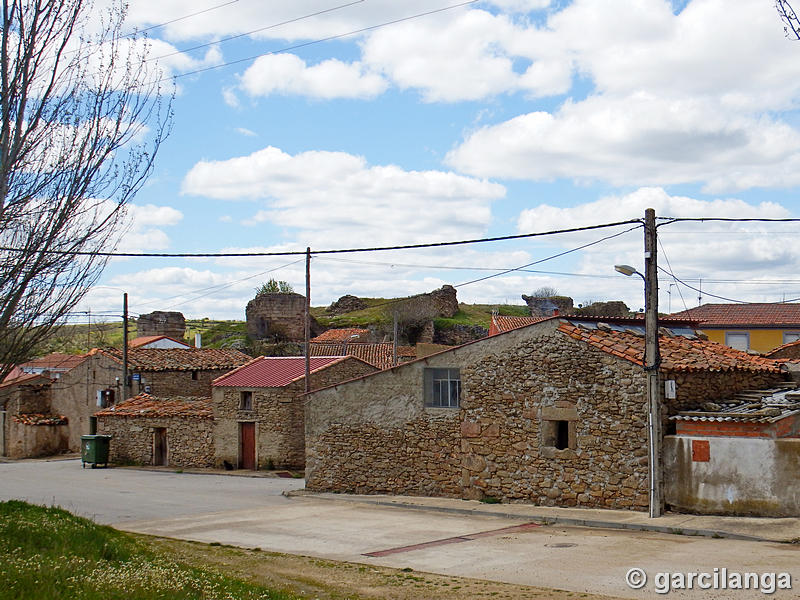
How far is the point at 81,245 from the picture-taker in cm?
988

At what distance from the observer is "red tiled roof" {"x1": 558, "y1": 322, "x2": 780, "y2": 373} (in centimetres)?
1692

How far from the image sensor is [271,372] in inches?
1230

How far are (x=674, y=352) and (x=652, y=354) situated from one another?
2122 millimetres

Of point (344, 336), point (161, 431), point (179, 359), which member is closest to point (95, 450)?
point (161, 431)

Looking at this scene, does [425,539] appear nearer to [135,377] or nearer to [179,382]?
[179,382]

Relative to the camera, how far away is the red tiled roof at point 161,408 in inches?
1257

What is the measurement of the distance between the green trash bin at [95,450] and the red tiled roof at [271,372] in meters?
5.33

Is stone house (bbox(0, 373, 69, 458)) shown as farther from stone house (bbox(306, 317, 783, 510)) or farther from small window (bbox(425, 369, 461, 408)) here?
small window (bbox(425, 369, 461, 408))

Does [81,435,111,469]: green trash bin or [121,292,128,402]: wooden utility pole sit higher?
[121,292,128,402]: wooden utility pole

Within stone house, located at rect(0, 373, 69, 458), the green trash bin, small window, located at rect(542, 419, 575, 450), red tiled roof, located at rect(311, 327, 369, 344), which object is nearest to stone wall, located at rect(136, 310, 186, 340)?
red tiled roof, located at rect(311, 327, 369, 344)

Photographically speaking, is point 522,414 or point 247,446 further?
point 247,446

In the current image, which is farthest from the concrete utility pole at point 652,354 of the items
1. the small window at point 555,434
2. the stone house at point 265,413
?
the stone house at point 265,413

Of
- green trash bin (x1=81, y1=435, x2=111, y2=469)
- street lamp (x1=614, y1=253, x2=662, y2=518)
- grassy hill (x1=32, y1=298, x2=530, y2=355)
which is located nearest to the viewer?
street lamp (x1=614, y1=253, x2=662, y2=518)

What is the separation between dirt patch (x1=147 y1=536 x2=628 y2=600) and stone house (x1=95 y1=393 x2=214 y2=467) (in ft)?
59.3
